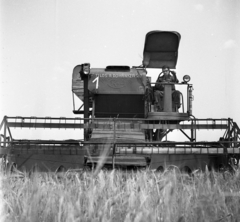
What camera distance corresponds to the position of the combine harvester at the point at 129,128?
6.85 meters

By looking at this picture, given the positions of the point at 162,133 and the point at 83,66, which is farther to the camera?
the point at 162,133

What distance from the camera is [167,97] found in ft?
31.1

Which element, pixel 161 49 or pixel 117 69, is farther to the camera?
pixel 161 49

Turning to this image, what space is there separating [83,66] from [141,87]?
1.72 meters

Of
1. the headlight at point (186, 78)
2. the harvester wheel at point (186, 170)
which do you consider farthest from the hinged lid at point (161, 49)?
the harvester wheel at point (186, 170)

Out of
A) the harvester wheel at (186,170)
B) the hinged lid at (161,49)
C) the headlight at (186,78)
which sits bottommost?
the harvester wheel at (186,170)

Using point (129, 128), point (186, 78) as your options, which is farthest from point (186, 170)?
point (186, 78)

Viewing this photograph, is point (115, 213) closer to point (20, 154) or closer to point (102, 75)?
point (20, 154)

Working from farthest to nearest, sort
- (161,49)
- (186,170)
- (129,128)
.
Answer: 1. (161,49)
2. (129,128)
3. (186,170)

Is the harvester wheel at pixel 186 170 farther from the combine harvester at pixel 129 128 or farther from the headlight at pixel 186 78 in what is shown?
the headlight at pixel 186 78

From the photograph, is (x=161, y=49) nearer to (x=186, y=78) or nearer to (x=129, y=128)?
(x=186, y=78)

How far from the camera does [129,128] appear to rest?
905 centimetres

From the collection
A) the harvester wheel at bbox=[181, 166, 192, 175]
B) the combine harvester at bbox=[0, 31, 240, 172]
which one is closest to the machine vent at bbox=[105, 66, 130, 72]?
the combine harvester at bbox=[0, 31, 240, 172]

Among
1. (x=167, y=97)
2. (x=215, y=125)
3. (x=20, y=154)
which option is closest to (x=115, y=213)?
(x=20, y=154)
